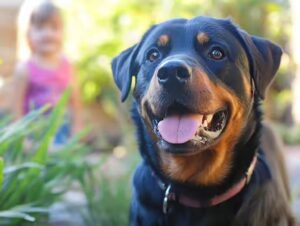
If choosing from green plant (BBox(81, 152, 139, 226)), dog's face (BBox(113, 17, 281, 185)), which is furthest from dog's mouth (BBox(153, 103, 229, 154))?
green plant (BBox(81, 152, 139, 226))

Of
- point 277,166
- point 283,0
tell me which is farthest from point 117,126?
point 277,166

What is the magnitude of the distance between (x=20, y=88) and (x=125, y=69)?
2207mm

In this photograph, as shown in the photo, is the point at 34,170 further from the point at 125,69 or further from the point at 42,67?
the point at 42,67

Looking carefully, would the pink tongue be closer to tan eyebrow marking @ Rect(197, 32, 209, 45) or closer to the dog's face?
the dog's face

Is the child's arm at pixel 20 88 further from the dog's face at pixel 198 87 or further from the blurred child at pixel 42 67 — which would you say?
the dog's face at pixel 198 87

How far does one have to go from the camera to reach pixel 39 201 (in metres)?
3.21

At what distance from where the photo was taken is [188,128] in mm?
2537

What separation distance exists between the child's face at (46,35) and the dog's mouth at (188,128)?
2666 millimetres

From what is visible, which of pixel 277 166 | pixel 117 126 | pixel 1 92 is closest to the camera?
pixel 277 166

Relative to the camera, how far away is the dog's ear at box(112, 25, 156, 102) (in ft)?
9.46

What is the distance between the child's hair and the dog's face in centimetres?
230

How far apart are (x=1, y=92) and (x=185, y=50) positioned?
3.39m

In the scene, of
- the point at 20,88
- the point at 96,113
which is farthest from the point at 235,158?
the point at 96,113

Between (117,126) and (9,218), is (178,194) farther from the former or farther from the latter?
(117,126)
